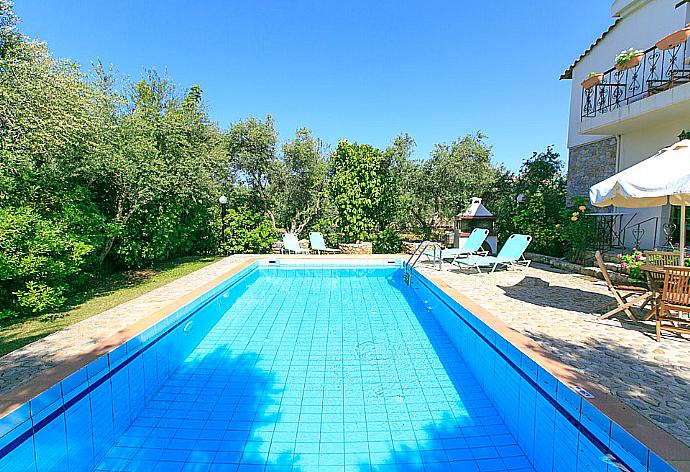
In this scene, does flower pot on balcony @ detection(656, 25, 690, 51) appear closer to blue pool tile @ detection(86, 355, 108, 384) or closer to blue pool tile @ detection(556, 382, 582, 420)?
blue pool tile @ detection(556, 382, 582, 420)

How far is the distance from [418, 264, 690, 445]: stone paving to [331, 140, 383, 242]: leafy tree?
691cm

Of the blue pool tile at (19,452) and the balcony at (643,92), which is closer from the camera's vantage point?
the blue pool tile at (19,452)

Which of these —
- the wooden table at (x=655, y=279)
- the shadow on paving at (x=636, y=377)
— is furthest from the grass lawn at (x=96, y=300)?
the wooden table at (x=655, y=279)

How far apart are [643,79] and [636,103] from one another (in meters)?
2.12

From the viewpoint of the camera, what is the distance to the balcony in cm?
850

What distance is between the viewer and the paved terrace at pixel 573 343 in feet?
10.1

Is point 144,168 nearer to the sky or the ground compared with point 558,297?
nearer to the sky

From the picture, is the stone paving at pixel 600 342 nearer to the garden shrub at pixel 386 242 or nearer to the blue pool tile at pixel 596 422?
the blue pool tile at pixel 596 422

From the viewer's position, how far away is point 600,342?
438cm

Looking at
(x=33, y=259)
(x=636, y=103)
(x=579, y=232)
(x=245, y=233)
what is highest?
(x=636, y=103)

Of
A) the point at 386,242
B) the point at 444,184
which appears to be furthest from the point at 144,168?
the point at 444,184

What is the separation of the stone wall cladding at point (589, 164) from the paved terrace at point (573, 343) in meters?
5.69

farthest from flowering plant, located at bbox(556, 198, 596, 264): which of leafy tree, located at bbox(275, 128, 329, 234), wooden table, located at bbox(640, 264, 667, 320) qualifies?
leafy tree, located at bbox(275, 128, 329, 234)

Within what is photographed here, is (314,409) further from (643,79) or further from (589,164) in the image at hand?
(589,164)
